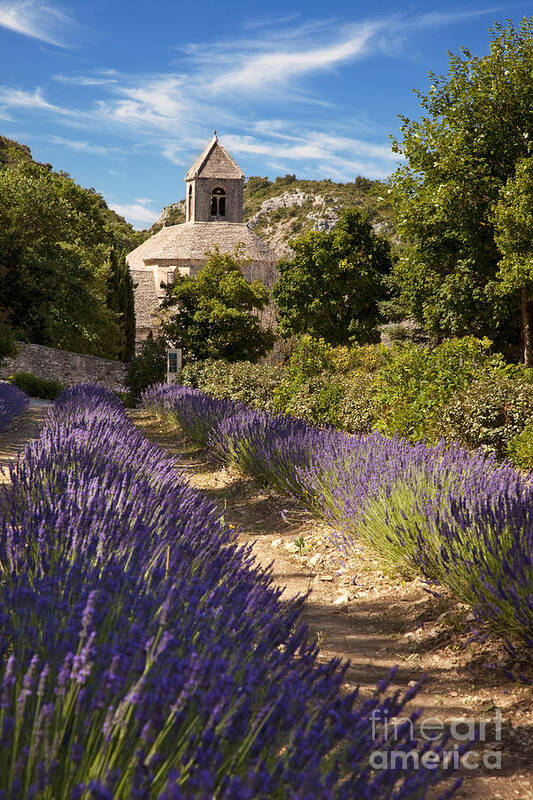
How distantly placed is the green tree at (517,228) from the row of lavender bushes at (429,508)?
12.1m

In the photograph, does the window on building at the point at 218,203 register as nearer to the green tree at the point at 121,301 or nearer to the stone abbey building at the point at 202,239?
the stone abbey building at the point at 202,239

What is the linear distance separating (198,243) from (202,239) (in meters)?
0.69

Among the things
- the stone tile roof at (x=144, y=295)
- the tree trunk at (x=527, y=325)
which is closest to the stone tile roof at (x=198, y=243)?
the stone tile roof at (x=144, y=295)

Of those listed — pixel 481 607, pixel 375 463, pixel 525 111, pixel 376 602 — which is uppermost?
pixel 525 111

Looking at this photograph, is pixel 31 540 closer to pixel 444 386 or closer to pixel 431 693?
pixel 431 693

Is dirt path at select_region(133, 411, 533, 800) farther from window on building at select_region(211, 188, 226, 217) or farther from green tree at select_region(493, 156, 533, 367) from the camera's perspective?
window on building at select_region(211, 188, 226, 217)

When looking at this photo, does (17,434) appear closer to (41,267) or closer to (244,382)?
(244,382)

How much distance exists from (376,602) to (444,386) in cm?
428

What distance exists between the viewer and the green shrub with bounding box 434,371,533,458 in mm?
6906

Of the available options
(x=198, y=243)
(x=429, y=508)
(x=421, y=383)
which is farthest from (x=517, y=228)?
(x=198, y=243)

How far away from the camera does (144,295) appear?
144 feet

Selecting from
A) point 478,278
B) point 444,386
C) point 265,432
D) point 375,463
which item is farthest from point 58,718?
point 478,278

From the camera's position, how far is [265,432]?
707 cm

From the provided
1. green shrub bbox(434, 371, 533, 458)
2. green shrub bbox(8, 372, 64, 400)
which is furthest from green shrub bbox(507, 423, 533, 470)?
green shrub bbox(8, 372, 64, 400)
